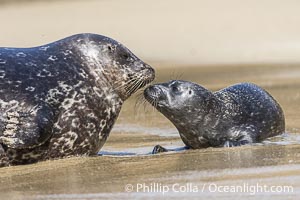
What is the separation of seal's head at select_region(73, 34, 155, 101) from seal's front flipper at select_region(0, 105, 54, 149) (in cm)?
84

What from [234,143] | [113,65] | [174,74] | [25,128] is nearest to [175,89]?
[234,143]

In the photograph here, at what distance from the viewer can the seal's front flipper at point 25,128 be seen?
256 inches

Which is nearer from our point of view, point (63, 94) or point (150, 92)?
point (63, 94)

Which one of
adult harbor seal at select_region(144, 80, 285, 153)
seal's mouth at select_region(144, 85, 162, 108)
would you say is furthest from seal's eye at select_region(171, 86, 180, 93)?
seal's mouth at select_region(144, 85, 162, 108)

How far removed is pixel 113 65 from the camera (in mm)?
7547

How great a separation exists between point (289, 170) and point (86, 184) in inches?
49.7

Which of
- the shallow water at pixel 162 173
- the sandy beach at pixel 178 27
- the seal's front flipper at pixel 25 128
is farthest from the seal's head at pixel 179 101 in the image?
the sandy beach at pixel 178 27

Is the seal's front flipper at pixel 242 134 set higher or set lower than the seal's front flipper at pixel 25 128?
lower

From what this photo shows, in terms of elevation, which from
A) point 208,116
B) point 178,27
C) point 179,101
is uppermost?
point 179,101

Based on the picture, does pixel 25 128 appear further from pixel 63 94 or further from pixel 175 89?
pixel 175 89

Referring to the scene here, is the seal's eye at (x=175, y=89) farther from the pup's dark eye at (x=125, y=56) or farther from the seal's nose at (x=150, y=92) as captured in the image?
the pup's dark eye at (x=125, y=56)

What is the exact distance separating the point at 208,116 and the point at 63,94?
180 centimetres

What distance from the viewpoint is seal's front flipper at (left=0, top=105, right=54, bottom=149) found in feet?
21.3

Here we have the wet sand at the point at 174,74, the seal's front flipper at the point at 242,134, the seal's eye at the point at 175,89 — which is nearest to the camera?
the wet sand at the point at 174,74
